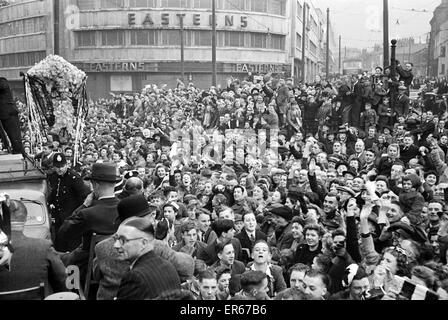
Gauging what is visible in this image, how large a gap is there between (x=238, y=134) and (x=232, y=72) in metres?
37.6

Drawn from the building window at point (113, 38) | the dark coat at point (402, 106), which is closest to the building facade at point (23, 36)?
the building window at point (113, 38)

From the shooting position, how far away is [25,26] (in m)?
64.3

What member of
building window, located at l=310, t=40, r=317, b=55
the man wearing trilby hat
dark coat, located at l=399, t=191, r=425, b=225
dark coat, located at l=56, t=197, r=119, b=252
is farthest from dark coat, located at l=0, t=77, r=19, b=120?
building window, located at l=310, t=40, r=317, b=55

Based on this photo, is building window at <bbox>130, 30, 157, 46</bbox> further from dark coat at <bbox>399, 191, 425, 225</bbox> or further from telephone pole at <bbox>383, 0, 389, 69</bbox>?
dark coat at <bbox>399, 191, 425, 225</bbox>

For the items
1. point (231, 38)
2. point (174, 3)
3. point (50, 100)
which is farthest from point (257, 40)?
point (50, 100)

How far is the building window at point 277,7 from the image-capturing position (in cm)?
5657

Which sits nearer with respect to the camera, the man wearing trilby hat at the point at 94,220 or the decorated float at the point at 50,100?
the man wearing trilby hat at the point at 94,220

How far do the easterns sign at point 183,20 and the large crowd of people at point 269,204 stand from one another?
108ft

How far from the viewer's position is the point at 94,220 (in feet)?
21.5

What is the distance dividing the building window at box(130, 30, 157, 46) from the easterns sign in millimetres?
532

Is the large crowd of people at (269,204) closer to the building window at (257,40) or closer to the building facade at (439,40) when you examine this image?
the building facade at (439,40)

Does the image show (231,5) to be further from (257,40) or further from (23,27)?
(23,27)

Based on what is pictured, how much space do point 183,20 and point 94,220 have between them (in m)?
48.1
